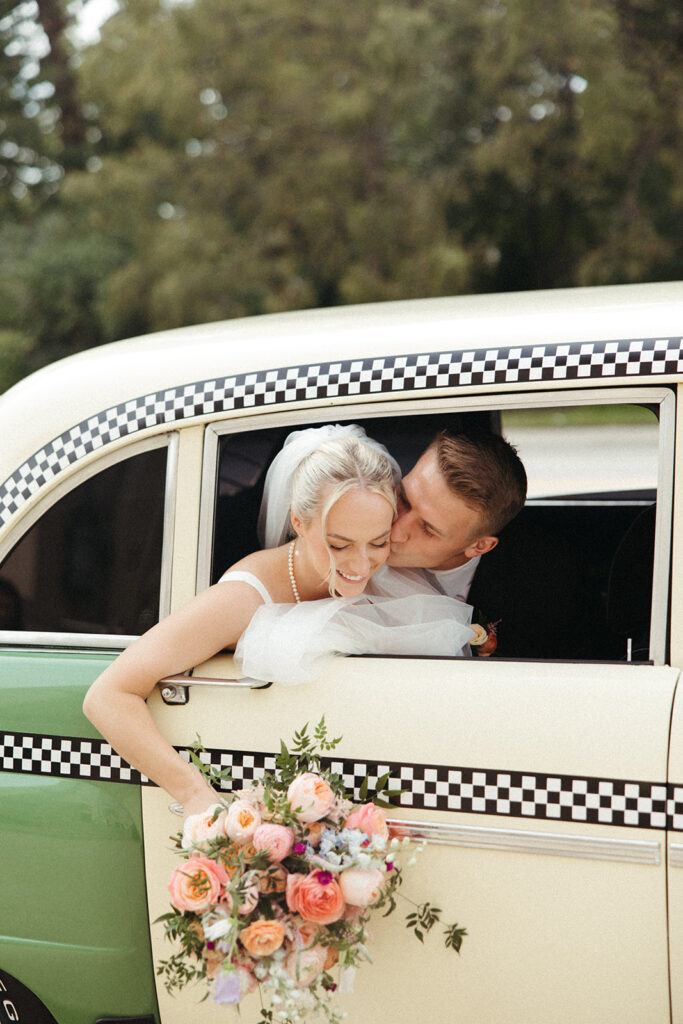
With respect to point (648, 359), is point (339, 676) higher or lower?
lower

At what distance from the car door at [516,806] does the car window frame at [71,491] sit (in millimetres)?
339

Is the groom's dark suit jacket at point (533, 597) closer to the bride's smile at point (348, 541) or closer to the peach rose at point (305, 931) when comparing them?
the bride's smile at point (348, 541)

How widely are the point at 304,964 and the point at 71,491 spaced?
3.82ft

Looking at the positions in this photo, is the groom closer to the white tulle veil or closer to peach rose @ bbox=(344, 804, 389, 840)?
the white tulle veil

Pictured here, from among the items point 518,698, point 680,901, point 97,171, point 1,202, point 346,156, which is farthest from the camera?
point 1,202

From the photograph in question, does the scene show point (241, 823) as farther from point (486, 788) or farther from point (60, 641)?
point (60, 641)

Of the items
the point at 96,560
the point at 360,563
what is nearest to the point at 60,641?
the point at 96,560

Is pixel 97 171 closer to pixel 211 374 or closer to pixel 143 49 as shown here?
pixel 143 49

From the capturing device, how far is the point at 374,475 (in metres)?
2.40

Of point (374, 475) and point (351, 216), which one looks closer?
point (374, 475)

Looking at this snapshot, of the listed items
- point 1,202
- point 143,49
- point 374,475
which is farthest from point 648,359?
point 1,202

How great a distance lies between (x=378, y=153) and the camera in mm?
14383

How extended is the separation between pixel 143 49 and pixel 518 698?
578 inches

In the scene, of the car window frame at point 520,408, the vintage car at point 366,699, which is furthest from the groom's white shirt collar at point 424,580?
the car window frame at point 520,408
